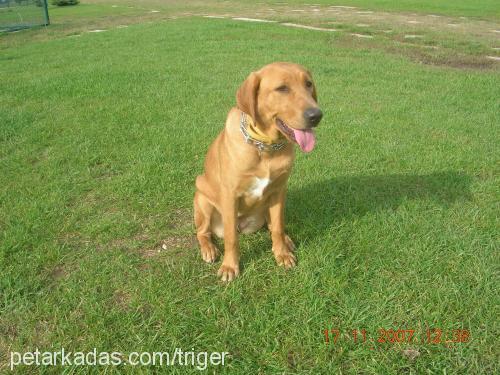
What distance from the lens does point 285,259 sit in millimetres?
2939

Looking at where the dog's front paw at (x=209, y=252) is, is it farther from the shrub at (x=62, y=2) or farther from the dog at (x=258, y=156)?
the shrub at (x=62, y=2)

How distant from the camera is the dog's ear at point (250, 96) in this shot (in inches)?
96.3

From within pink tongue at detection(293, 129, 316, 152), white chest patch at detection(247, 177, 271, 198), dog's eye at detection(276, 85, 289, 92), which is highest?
dog's eye at detection(276, 85, 289, 92)

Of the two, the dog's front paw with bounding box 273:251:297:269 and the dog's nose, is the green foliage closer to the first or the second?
the dog's front paw with bounding box 273:251:297:269

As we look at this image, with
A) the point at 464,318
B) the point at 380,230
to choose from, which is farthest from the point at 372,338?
the point at 380,230

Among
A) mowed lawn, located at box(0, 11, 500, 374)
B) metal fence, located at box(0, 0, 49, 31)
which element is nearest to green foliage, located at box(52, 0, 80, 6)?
metal fence, located at box(0, 0, 49, 31)

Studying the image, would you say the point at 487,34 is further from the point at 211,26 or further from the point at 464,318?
the point at 464,318

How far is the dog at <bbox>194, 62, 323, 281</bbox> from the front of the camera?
244 cm

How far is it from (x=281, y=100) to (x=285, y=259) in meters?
1.24

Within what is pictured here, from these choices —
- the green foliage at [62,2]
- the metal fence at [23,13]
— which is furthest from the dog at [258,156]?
the green foliage at [62,2]

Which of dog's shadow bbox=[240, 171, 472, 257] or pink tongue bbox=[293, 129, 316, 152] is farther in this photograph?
dog's shadow bbox=[240, 171, 472, 257]
